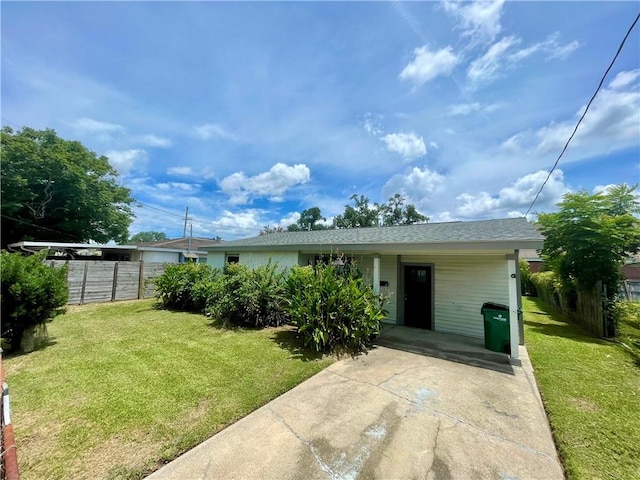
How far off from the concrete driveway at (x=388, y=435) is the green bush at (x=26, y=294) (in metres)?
5.04

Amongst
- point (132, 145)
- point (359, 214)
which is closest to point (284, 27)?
point (132, 145)

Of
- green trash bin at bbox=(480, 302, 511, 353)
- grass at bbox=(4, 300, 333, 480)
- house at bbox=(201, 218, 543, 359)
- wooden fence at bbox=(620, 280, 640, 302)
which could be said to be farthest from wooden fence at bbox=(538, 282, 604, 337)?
grass at bbox=(4, 300, 333, 480)

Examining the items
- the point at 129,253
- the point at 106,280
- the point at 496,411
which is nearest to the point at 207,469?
the point at 496,411

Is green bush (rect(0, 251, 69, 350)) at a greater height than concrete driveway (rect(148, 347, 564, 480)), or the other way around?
green bush (rect(0, 251, 69, 350))

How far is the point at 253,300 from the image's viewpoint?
24.9 ft

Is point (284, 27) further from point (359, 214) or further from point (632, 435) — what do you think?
point (359, 214)

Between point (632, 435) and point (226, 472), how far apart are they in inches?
182

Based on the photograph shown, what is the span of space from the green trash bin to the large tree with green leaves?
437cm

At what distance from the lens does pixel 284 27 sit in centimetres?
653

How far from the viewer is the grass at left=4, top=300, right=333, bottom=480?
103 inches

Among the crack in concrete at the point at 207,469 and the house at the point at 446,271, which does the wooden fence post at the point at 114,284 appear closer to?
the house at the point at 446,271

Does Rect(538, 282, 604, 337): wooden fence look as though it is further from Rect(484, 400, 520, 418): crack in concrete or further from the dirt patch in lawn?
Rect(484, 400, 520, 418): crack in concrete

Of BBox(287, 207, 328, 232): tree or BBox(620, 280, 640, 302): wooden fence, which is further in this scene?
BBox(287, 207, 328, 232): tree

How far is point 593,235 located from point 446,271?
4.63m
